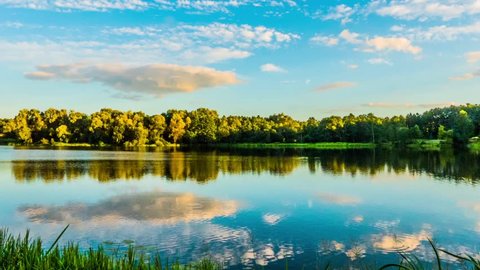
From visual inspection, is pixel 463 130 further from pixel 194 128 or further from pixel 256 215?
pixel 256 215

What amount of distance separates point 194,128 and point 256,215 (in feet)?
321

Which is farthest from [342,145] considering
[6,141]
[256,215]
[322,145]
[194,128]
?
[6,141]

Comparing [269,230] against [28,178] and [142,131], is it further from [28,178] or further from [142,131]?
[142,131]

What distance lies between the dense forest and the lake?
71.8 metres

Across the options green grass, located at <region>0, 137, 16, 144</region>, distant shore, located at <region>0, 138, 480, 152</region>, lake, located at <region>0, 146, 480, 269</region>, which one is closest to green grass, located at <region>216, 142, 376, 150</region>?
distant shore, located at <region>0, 138, 480, 152</region>

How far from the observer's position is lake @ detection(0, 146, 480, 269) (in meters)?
11.1

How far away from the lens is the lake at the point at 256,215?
11070 mm

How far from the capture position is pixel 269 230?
13320 mm

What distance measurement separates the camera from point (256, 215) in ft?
52.3

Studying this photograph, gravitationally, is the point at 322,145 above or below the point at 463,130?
below

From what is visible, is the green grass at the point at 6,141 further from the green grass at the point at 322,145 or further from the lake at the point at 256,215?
the lake at the point at 256,215

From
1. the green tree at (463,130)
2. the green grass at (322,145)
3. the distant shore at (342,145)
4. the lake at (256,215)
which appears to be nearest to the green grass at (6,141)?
the distant shore at (342,145)

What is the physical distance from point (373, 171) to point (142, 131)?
77.1 meters

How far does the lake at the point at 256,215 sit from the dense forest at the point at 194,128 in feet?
236
